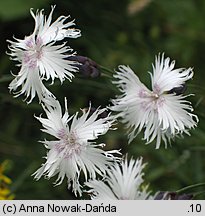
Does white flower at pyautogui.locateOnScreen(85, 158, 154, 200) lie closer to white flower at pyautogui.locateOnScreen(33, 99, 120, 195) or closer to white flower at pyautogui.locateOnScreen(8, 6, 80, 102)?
white flower at pyautogui.locateOnScreen(33, 99, 120, 195)

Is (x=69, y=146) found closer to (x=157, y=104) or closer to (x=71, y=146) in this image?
(x=71, y=146)

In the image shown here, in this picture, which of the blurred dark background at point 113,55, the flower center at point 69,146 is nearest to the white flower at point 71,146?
the flower center at point 69,146

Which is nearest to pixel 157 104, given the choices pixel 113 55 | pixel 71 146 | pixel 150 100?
pixel 150 100

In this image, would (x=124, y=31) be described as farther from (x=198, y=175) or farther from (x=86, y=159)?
(x=86, y=159)

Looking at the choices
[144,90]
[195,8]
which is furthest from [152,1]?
[144,90]

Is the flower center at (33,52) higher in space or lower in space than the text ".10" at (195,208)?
higher

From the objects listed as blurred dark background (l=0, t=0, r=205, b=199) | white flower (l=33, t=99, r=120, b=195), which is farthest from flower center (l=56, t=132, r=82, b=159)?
blurred dark background (l=0, t=0, r=205, b=199)

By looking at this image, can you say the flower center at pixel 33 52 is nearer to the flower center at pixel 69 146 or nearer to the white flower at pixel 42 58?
the white flower at pixel 42 58

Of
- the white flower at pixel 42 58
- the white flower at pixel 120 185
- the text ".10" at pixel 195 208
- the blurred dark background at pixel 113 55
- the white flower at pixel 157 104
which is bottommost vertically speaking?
the text ".10" at pixel 195 208
